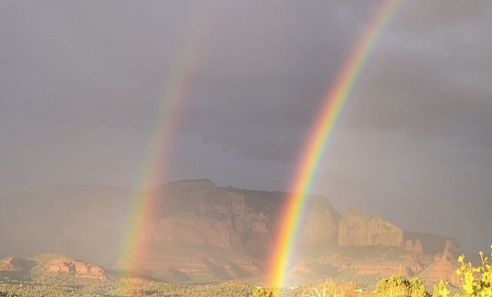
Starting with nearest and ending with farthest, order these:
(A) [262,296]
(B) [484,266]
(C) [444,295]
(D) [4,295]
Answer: (C) [444,295] < (B) [484,266] < (A) [262,296] < (D) [4,295]

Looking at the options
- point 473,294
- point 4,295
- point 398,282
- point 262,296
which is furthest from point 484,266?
point 4,295

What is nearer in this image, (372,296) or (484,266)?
(484,266)

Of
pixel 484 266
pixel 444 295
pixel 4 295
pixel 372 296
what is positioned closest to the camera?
pixel 444 295

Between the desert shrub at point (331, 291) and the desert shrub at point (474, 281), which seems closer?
the desert shrub at point (474, 281)

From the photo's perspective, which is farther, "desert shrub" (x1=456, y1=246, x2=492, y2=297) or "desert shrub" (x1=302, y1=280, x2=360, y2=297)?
"desert shrub" (x1=302, y1=280, x2=360, y2=297)

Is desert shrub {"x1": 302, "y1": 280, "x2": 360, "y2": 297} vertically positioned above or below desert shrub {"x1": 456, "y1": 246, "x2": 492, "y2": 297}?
above

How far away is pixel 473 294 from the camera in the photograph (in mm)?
23438

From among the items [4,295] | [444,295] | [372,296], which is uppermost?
[4,295]

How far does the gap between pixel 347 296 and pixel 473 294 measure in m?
92.6

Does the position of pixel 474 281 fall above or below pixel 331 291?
below

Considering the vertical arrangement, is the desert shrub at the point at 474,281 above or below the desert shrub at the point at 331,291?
below

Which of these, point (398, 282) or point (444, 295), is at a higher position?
point (398, 282)

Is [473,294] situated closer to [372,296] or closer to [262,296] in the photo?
[372,296]

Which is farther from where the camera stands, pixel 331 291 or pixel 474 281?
pixel 331 291
